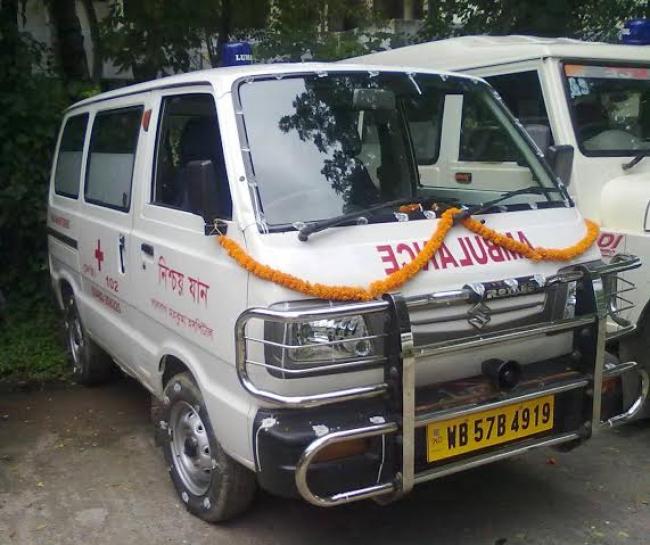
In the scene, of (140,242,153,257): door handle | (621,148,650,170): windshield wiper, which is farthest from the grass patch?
(621,148,650,170): windshield wiper

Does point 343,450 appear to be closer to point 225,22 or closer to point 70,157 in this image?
point 70,157

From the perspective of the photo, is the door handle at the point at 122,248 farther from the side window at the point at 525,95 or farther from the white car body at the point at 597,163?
the side window at the point at 525,95

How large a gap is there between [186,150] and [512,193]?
1.59 metres

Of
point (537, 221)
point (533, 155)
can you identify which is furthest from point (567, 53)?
point (537, 221)

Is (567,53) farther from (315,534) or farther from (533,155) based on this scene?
(315,534)

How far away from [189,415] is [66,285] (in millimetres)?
2435

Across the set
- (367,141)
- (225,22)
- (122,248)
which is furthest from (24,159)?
(367,141)

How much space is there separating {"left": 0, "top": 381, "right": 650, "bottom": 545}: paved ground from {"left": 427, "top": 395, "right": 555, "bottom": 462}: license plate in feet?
1.94

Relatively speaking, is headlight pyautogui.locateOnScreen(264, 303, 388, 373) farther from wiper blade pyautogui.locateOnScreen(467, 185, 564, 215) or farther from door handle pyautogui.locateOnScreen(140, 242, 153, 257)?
door handle pyautogui.locateOnScreen(140, 242, 153, 257)

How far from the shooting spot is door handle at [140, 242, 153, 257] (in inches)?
151

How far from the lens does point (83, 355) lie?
5.47m

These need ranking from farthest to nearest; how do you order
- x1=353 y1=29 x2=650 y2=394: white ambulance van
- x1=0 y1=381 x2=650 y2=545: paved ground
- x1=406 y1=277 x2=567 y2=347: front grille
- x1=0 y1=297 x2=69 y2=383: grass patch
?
x1=0 y1=297 x2=69 y2=383: grass patch < x1=353 y1=29 x2=650 y2=394: white ambulance van < x1=0 y1=381 x2=650 y2=545: paved ground < x1=406 y1=277 x2=567 y2=347: front grille

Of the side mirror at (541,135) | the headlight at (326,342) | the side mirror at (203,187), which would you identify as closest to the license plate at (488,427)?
the headlight at (326,342)

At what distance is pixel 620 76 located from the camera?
4848mm
